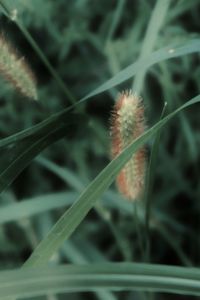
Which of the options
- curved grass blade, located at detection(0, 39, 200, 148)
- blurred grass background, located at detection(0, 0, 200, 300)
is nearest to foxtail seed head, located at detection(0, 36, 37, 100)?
curved grass blade, located at detection(0, 39, 200, 148)

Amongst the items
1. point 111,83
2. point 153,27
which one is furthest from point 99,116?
point 111,83

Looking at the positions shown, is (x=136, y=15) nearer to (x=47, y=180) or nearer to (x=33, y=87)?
(x=47, y=180)

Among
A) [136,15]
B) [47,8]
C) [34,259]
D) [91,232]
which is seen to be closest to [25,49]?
[47,8]

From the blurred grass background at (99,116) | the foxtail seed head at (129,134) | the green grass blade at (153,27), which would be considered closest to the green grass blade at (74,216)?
the foxtail seed head at (129,134)

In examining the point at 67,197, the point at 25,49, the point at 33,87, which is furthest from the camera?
the point at 25,49

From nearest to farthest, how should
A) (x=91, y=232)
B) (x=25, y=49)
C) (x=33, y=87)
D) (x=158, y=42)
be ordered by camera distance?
(x=33, y=87) < (x=158, y=42) < (x=91, y=232) < (x=25, y=49)

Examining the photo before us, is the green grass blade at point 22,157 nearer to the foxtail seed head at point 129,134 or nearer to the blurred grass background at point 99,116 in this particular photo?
the foxtail seed head at point 129,134

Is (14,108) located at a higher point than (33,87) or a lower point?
higher

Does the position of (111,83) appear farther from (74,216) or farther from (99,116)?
(99,116)
